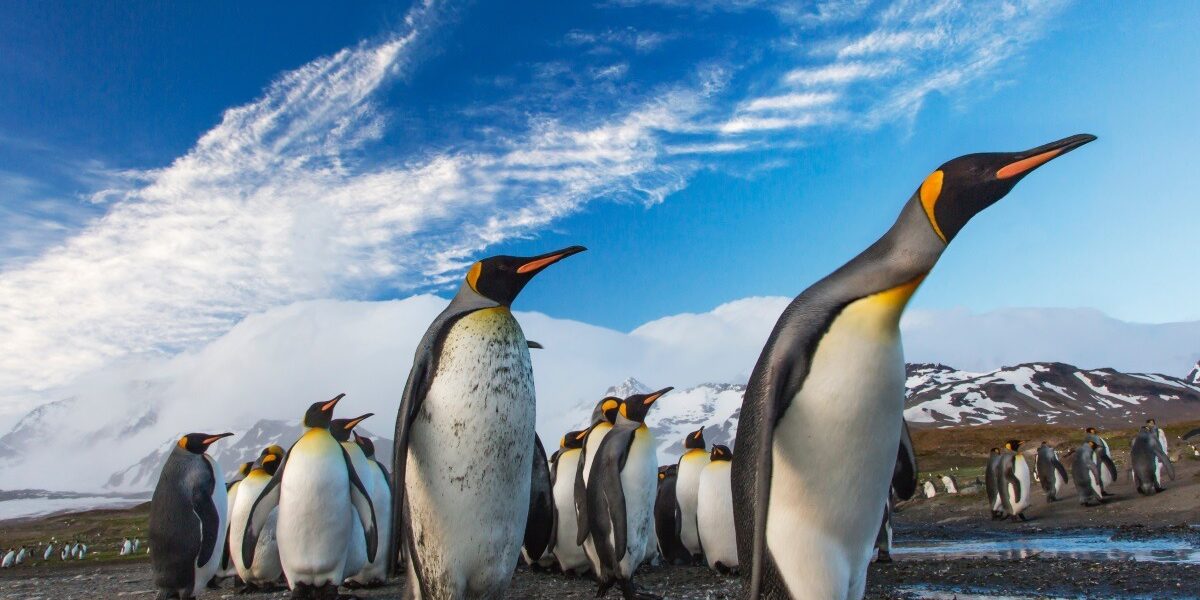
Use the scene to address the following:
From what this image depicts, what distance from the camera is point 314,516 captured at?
642 centimetres

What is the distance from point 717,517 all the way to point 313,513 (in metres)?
3.73

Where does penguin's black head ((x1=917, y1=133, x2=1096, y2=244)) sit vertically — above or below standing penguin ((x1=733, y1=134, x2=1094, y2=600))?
above

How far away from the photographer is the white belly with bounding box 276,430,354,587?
6.41 m

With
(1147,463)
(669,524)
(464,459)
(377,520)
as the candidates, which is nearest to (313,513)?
(377,520)

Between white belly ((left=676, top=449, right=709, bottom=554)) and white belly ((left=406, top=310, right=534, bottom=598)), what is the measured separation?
16.9 ft

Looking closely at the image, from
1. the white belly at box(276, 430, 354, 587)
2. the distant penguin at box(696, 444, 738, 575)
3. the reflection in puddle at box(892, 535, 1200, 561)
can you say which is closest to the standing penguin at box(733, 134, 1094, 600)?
the white belly at box(276, 430, 354, 587)

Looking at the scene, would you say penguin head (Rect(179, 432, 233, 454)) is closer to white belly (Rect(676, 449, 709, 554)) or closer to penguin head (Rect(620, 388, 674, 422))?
penguin head (Rect(620, 388, 674, 422))

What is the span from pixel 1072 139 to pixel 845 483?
1.40 metres

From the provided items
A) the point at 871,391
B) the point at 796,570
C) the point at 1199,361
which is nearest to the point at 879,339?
the point at 871,391

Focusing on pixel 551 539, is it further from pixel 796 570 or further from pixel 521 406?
pixel 796 570

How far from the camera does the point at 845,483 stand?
109 inches

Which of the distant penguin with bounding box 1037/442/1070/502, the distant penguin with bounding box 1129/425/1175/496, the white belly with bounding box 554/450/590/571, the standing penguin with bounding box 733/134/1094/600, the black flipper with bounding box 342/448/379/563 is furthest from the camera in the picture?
the distant penguin with bounding box 1037/442/1070/502

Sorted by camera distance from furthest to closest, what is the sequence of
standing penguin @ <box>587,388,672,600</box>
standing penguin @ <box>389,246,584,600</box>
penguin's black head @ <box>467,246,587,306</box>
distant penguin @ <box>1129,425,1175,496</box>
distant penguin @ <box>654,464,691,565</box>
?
distant penguin @ <box>1129,425,1175,496</box> < distant penguin @ <box>654,464,691,565</box> < standing penguin @ <box>587,388,672,600</box> < penguin's black head @ <box>467,246,587,306</box> < standing penguin @ <box>389,246,584,600</box>

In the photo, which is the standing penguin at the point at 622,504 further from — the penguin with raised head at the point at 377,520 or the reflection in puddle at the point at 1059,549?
the reflection in puddle at the point at 1059,549
